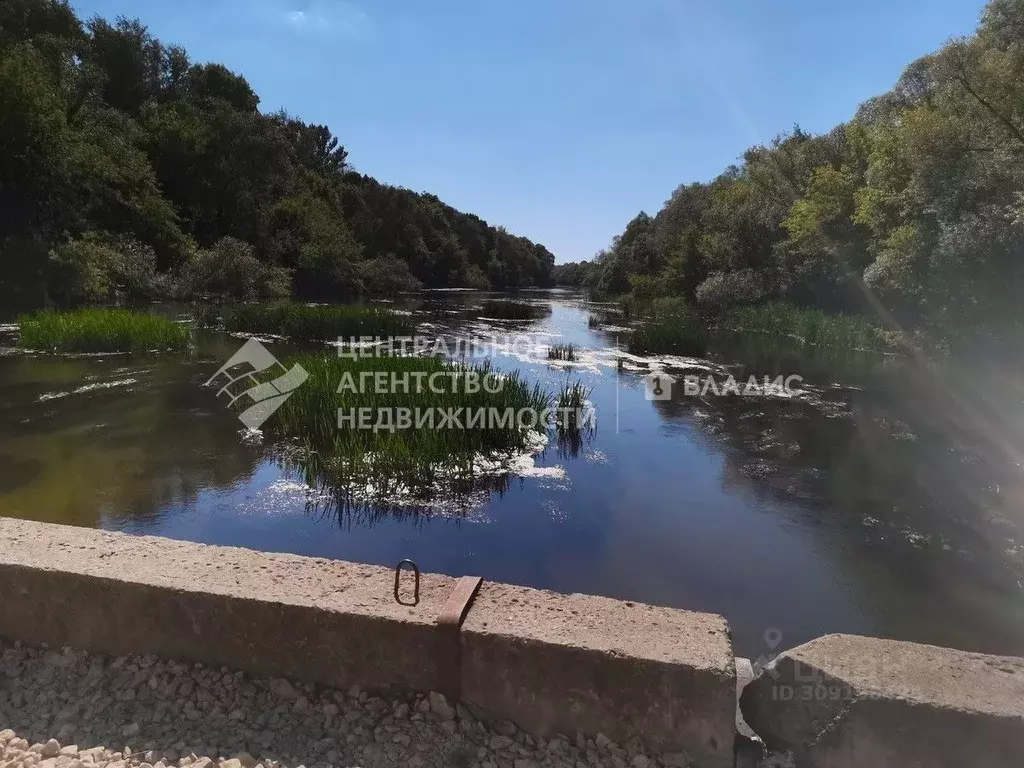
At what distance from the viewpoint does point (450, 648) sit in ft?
7.20

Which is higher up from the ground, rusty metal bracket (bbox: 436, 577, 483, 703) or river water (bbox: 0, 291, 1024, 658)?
rusty metal bracket (bbox: 436, 577, 483, 703)

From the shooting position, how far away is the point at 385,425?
7172 millimetres

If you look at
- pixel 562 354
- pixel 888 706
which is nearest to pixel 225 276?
pixel 562 354

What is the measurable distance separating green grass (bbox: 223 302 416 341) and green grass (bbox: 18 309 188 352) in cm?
317

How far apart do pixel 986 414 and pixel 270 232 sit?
3746 cm

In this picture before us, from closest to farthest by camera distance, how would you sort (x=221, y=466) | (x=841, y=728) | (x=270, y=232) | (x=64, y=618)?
(x=841, y=728)
(x=64, y=618)
(x=221, y=466)
(x=270, y=232)

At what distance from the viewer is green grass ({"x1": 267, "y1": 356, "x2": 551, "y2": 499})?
20.4 feet

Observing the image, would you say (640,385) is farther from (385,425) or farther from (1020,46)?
(1020,46)

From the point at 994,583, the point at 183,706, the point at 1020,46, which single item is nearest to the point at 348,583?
the point at 183,706

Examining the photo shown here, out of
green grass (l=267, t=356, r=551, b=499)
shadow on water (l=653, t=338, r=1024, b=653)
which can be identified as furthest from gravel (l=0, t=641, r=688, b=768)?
green grass (l=267, t=356, r=551, b=499)

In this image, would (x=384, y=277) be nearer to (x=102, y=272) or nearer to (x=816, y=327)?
(x=102, y=272)

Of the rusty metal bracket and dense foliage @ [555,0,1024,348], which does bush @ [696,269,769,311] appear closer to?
dense foliage @ [555,0,1024,348]

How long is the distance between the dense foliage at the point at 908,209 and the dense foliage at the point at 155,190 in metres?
21.2

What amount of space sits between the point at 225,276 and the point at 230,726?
27169mm
